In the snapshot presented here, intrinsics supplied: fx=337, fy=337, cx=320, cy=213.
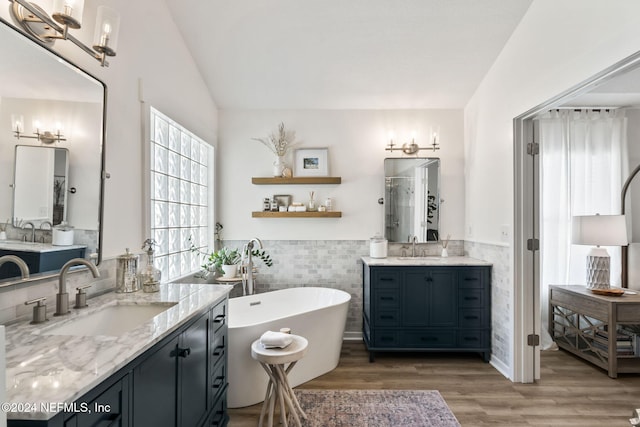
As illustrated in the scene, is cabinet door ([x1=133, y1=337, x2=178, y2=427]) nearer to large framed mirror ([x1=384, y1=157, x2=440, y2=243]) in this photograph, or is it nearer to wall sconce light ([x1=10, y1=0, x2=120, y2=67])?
wall sconce light ([x1=10, y1=0, x2=120, y2=67])

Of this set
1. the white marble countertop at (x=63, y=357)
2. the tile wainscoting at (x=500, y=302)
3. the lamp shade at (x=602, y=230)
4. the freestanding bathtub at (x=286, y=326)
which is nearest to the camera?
the white marble countertop at (x=63, y=357)

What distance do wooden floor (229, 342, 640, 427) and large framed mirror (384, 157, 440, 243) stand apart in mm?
1266

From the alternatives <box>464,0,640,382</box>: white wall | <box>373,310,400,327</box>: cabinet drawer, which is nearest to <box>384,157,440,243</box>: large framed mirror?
<box>464,0,640,382</box>: white wall

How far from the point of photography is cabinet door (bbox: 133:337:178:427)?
1.18 metres

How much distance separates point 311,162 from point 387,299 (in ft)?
5.58

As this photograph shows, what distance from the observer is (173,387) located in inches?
56.4

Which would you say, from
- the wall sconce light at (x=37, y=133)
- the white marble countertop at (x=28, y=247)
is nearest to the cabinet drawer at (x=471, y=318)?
the white marble countertop at (x=28, y=247)

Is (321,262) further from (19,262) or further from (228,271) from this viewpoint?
(19,262)

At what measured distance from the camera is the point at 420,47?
305cm

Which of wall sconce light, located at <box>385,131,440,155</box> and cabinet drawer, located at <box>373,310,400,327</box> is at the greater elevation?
wall sconce light, located at <box>385,131,440,155</box>

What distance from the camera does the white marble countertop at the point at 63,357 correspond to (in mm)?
813

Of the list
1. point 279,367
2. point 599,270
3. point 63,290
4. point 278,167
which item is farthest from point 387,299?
point 63,290

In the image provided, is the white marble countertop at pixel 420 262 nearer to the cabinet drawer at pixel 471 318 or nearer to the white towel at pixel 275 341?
the cabinet drawer at pixel 471 318

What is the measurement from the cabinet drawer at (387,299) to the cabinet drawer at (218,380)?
1.57 metres
